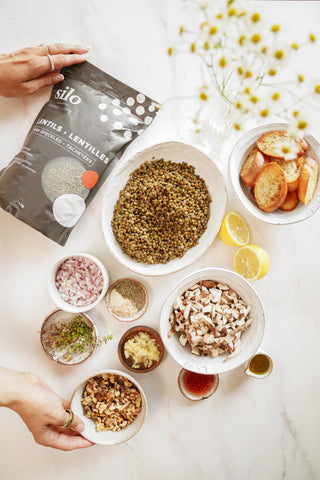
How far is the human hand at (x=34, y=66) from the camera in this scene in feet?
4.85

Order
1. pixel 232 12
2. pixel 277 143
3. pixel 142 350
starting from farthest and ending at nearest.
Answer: pixel 142 350 → pixel 277 143 → pixel 232 12

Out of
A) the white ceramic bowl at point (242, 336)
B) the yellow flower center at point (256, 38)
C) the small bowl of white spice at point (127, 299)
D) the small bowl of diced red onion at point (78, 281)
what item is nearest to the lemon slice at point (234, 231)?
the white ceramic bowl at point (242, 336)

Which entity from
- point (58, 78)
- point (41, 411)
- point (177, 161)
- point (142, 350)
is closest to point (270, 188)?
point (177, 161)

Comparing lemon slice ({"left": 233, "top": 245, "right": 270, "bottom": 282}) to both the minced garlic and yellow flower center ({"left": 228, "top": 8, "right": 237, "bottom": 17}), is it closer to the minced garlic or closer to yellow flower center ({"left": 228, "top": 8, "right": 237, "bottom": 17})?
the minced garlic

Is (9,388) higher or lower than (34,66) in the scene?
lower

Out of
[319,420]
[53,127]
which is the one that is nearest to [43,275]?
[53,127]

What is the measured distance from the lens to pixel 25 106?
1616mm

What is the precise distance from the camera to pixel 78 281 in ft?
5.20

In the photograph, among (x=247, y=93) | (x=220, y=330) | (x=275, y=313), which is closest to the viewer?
(x=247, y=93)

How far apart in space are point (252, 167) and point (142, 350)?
91 cm

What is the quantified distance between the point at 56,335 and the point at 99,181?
720mm

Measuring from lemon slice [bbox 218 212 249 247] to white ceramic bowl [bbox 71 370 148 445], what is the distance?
73 centimetres

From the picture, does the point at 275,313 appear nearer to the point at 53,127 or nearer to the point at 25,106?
the point at 53,127

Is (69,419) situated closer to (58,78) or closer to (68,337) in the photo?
(68,337)
